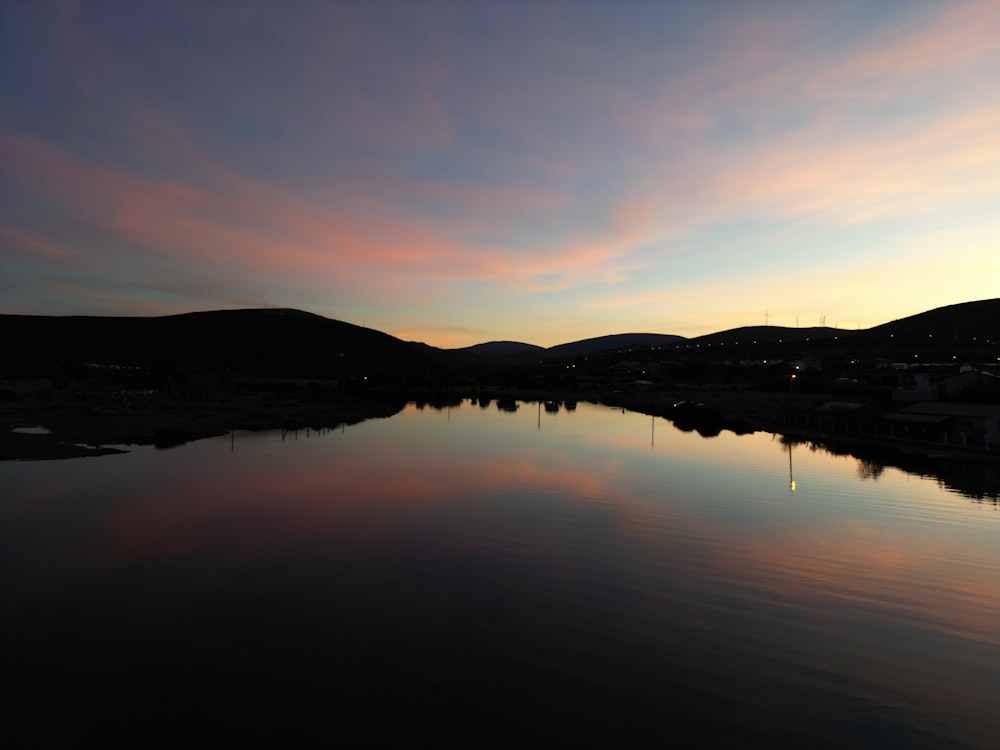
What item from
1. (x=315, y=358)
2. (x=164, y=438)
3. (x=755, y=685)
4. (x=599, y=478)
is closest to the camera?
(x=755, y=685)

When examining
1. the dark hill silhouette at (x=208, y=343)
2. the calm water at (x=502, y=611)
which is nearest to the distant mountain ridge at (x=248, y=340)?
the dark hill silhouette at (x=208, y=343)

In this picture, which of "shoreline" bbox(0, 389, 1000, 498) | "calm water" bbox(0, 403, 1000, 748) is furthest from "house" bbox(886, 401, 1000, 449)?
"calm water" bbox(0, 403, 1000, 748)

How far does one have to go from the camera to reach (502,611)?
39.5 ft

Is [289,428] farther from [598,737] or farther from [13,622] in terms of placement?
[598,737]

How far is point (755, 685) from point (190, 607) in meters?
10.7

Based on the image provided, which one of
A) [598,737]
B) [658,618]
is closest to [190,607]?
[598,737]

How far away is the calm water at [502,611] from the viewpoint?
28.4 ft

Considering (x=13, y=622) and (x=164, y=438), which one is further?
(x=164, y=438)

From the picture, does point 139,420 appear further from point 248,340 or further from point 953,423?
point 248,340

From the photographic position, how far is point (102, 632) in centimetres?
1097

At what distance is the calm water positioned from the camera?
8664 mm

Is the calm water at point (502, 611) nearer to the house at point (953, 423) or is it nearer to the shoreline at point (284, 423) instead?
the shoreline at point (284, 423)

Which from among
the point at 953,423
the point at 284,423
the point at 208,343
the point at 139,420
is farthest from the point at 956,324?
the point at 208,343

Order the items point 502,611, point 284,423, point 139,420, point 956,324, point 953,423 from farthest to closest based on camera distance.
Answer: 1. point 956,324
2. point 284,423
3. point 139,420
4. point 953,423
5. point 502,611
